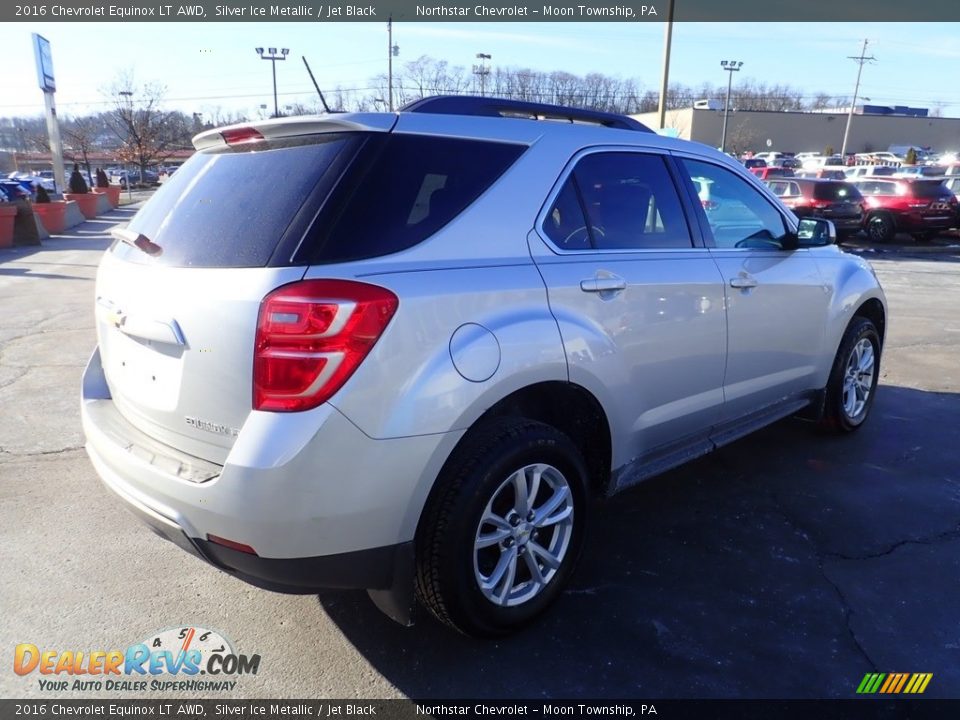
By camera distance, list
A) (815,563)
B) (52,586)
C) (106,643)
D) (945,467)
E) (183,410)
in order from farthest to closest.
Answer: (945,467)
(815,563)
(52,586)
(106,643)
(183,410)

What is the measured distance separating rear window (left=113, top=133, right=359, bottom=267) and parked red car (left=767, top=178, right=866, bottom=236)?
59.7 ft

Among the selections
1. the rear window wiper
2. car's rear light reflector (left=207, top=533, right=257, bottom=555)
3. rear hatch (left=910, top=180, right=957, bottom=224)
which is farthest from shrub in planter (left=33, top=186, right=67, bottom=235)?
rear hatch (left=910, top=180, right=957, bottom=224)

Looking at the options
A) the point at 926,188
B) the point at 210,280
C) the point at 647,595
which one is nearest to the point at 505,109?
the point at 210,280

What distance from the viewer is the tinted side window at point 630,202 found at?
2.94 meters

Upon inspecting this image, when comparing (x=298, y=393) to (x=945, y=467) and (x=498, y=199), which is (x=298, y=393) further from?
(x=945, y=467)

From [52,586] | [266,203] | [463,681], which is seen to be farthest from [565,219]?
[52,586]

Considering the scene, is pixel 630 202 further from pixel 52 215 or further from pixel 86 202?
pixel 86 202

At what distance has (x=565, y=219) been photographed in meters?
2.79

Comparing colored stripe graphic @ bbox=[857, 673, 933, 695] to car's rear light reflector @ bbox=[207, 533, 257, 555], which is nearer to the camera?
car's rear light reflector @ bbox=[207, 533, 257, 555]

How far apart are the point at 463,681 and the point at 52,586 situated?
1.87m

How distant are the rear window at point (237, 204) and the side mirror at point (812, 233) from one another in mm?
2926

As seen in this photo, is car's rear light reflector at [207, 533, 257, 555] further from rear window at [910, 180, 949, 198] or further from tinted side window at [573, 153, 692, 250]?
rear window at [910, 180, 949, 198]

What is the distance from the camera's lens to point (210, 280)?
86.6 inches

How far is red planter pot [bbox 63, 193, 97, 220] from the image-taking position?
956 inches
